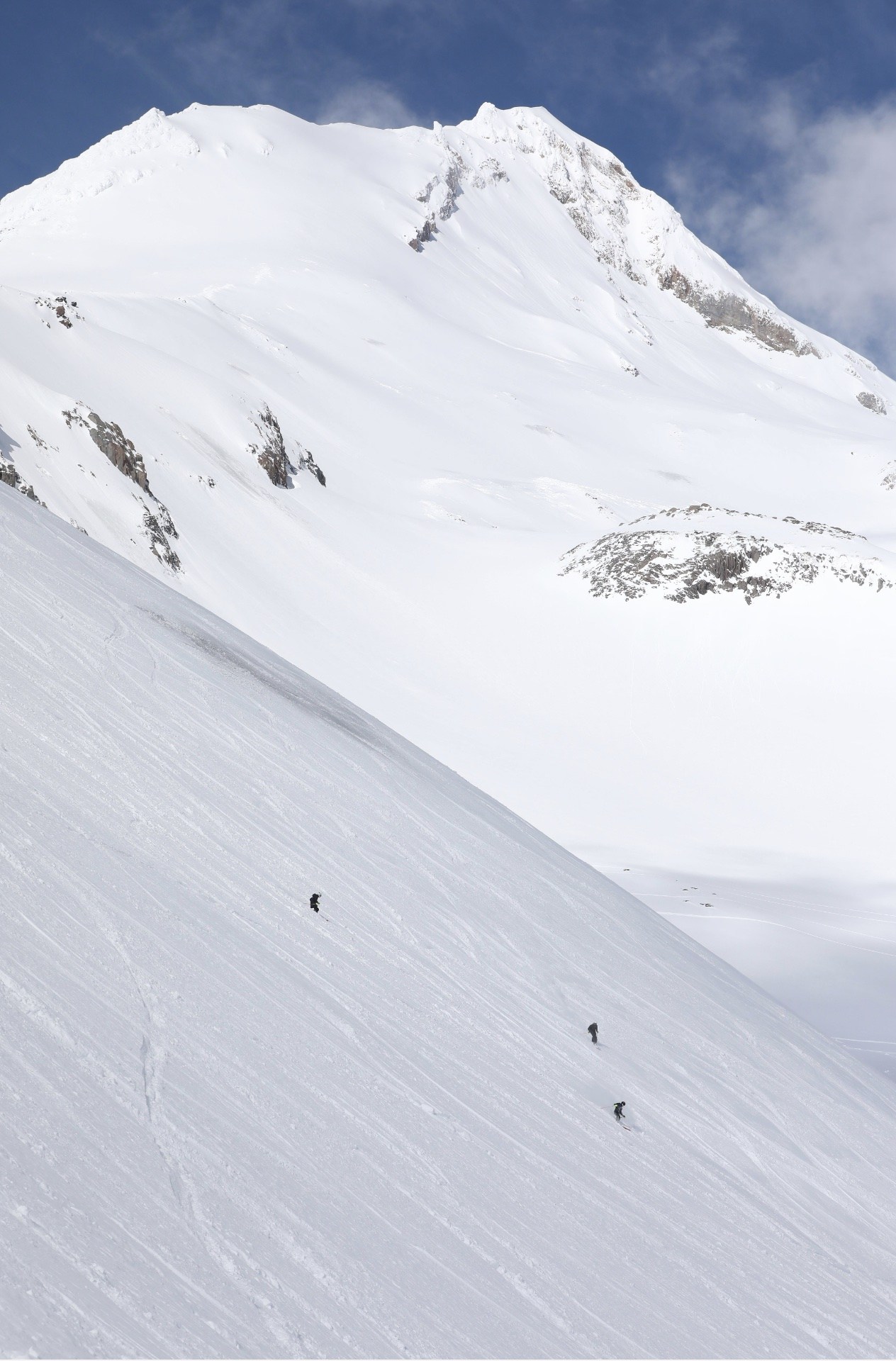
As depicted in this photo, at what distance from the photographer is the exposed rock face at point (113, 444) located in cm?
2717

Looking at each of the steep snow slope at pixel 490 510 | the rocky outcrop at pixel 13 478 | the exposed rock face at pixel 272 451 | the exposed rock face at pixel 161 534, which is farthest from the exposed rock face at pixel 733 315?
the rocky outcrop at pixel 13 478

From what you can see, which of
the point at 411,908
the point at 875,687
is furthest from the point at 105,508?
the point at 411,908

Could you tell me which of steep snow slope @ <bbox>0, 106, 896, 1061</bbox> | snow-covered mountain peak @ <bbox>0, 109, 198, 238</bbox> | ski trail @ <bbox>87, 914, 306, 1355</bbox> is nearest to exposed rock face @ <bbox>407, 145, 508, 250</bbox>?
steep snow slope @ <bbox>0, 106, 896, 1061</bbox>

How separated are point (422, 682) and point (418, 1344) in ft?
77.6

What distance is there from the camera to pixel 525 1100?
4.31 meters

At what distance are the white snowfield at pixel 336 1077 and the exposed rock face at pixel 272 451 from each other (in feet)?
98.2

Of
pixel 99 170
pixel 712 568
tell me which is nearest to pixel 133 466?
pixel 712 568

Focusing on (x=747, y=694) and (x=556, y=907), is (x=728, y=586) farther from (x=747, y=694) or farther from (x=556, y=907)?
(x=556, y=907)

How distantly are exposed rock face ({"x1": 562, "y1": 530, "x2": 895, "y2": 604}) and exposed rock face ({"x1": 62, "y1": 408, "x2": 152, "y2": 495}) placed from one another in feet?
47.2

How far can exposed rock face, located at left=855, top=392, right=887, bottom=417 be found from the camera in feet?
365

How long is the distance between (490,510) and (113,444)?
2119cm

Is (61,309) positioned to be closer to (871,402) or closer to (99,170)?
(99,170)

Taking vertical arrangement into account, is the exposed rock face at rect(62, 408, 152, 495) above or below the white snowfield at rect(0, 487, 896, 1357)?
above

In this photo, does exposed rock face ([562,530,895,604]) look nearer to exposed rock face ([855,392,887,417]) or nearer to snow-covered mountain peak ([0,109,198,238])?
snow-covered mountain peak ([0,109,198,238])
